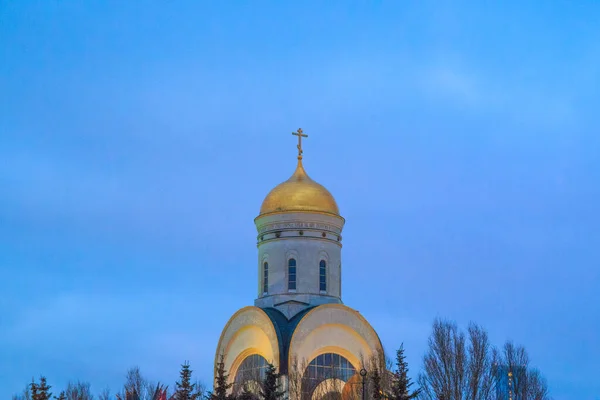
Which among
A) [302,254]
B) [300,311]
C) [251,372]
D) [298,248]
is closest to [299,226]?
[298,248]

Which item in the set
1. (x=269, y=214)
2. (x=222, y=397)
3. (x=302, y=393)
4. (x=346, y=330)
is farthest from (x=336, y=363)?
(x=222, y=397)

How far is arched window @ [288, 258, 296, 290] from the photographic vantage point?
3434cm

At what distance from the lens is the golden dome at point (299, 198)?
114 feet

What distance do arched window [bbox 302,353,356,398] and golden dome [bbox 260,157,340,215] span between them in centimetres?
530

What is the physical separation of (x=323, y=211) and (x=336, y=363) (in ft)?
17.9

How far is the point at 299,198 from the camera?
34906 millimetres

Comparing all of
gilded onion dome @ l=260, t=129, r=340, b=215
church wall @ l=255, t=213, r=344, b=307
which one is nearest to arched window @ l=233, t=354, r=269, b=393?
church wall @ l=255, t=213, r=344, b=307

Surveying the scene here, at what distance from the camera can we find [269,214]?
35.2 metres

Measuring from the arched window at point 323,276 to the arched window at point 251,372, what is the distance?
335 centimetres

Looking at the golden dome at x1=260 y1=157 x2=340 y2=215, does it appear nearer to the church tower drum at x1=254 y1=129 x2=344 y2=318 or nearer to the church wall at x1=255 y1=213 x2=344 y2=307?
the church tower drum at x1=254 y1=129 x2=344 y2=318

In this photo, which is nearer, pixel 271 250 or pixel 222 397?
pixel 222 397

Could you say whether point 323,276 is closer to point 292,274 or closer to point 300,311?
point 292,274

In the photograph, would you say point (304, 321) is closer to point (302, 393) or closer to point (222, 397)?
point (302, 393)

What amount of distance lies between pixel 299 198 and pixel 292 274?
2725 mm
